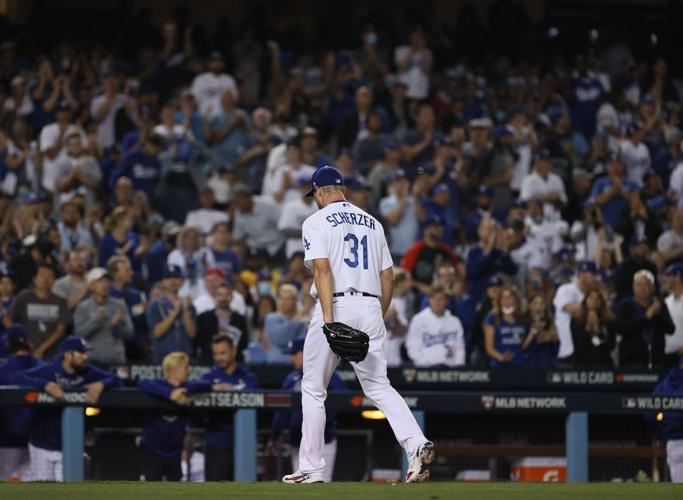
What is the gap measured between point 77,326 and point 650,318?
17.7ft

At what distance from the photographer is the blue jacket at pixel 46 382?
1137 cm

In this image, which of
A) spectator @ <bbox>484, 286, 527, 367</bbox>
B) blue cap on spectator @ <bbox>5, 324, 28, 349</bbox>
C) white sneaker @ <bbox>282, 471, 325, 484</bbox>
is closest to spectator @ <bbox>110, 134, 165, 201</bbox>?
spectator @ <bbox>484, 286, 527, 367</bbox>

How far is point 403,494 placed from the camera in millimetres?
7652

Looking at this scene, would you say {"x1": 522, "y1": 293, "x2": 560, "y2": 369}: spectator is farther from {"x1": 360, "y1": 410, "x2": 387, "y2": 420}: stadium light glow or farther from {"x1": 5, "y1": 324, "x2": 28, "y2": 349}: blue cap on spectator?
{"x1": 5, "y1": 324, "x2": 28, "y2": 349}: blue cap on spectator

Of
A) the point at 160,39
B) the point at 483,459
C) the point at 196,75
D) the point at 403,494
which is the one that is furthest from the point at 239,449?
the point at 160,39

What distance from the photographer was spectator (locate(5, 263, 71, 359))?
13188 mm

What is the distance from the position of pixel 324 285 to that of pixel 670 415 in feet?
14.4

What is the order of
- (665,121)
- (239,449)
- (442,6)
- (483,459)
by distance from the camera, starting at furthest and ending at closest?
(442,6), (665,121), (483,459), (239,449)

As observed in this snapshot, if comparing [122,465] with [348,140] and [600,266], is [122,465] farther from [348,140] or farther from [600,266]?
[348,140]

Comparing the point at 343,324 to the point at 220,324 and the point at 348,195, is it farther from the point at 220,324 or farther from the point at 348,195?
the point at 348,195

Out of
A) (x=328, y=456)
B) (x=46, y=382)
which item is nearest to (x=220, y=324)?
(x=328, y=456)

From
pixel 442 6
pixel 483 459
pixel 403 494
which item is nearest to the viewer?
pixel 403 494

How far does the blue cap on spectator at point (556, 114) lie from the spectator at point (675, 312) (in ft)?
18.0

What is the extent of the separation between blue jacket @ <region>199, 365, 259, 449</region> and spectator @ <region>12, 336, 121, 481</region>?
0.75 m
